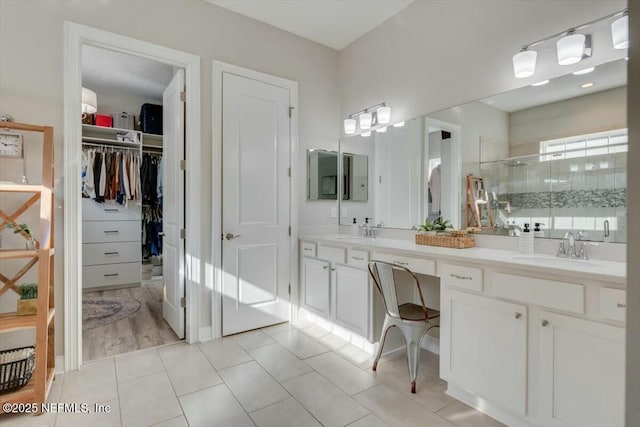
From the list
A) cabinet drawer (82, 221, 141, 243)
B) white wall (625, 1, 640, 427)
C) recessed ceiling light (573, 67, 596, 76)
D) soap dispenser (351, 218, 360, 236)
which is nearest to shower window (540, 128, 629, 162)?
recessed ceiling light (573, 67, 596, 76)

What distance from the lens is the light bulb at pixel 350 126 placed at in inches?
138

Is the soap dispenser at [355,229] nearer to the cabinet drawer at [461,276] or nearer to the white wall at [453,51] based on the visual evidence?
the white wall at [453,51]

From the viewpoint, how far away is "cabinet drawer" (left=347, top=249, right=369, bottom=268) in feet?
8.58

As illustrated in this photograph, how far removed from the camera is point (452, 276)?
78.0 inches

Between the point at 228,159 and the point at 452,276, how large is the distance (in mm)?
2114

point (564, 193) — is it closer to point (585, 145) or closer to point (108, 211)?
point (585, 145)

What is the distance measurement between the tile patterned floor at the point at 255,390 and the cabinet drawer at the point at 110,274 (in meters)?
2.44

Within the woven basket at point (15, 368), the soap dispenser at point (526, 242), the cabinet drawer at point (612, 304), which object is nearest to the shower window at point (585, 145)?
the soap dispenser at point (526, 242)

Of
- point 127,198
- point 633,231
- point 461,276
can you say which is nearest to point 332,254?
point 461,276

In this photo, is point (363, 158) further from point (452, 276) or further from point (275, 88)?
point (452, 276)

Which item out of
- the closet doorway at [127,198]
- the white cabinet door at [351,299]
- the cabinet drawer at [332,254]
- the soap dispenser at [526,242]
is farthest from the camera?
the closet doorway at [127,198]

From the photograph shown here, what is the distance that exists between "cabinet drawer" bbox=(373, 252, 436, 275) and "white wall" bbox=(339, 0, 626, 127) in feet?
4.29

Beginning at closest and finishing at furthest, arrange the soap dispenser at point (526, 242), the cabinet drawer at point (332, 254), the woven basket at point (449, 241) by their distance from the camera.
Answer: the soap dispenser at point (526, 242) → the woven basket at point (449, 241) → the cabinet drawer at point (332, 254)

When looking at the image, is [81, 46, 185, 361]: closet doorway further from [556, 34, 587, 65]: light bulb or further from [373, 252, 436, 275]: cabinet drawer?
[556, 34, 587, 65]: light bulb
